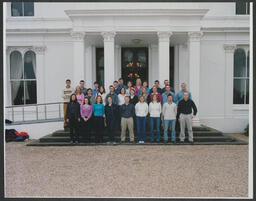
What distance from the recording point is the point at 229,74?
1323 centimetres

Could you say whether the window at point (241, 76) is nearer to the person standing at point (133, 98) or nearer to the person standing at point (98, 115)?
the person standing at point (133, 98)

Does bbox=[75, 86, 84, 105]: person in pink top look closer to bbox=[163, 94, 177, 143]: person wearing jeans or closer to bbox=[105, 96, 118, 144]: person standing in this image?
bbox=[105, 96, 118, 144]: person standing

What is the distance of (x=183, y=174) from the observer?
592 cm

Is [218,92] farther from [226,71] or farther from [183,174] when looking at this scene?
[183,174]

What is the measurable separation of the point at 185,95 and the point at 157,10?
3.79m

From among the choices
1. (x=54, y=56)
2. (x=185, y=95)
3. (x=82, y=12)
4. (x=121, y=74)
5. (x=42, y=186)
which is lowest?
(x=42, y=186)

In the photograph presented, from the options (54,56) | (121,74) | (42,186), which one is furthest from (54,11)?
(42,186)

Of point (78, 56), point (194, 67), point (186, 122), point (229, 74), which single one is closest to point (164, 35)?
point (194, 67)

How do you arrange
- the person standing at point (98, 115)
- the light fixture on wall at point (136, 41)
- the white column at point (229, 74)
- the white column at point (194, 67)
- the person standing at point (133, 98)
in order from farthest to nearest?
the white column at point (229, 74) → the light fixture on wall at point (136, 41) → the white column at point (194, 67) → the person standing at point (133, 98) → the person standing at point (98, 115)

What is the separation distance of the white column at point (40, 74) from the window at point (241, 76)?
9.83 m

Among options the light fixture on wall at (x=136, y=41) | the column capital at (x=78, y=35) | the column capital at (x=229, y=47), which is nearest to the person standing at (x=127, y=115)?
the column capital at (x=78, y=35)

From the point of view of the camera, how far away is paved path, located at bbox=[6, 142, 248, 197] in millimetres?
4988

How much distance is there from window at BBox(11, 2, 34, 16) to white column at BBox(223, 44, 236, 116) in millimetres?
10020

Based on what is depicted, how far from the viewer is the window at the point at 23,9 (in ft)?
43.8
